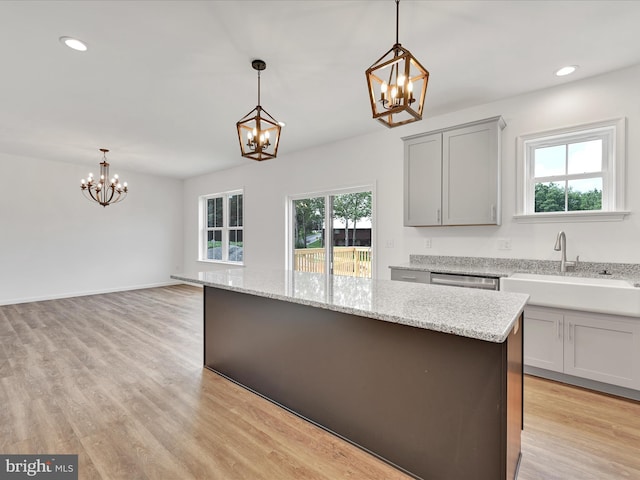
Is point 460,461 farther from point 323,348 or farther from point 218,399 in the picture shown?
point 218,399

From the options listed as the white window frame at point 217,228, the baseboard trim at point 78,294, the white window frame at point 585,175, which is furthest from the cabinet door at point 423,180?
the baseboard trim at point 78,294

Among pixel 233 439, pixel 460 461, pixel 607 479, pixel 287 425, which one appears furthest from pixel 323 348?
pixel 607 479

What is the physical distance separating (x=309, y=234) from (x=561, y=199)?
3.42m

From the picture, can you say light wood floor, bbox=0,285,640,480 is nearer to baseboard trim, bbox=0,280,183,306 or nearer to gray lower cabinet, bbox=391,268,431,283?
gray lower cabinet, bbox=391,268,431,283

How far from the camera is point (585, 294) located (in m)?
2.41

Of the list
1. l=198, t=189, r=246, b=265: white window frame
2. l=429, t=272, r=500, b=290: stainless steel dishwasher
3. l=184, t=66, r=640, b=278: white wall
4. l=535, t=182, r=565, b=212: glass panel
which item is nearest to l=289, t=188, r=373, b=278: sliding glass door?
l=184, t=66, r=640, b=278: white wall

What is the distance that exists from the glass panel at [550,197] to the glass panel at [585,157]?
18 cm

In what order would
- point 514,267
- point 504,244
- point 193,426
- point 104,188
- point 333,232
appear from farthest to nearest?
point 104,188 < point 333,232 < point 504,244 < point 514,267 < point 193,426

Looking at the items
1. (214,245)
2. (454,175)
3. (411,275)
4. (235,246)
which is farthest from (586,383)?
(214,245)

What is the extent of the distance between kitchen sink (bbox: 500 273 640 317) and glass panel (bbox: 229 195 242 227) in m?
5.32

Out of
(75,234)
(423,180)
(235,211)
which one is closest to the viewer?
(423,180)

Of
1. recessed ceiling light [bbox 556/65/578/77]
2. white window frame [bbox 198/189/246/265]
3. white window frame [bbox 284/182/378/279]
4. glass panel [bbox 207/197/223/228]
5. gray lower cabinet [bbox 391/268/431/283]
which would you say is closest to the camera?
recessed ceiling light [bbox 556/65/578/77]

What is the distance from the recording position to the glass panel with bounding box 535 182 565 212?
3.17 metres

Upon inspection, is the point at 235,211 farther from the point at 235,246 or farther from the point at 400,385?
the point at 400,385
